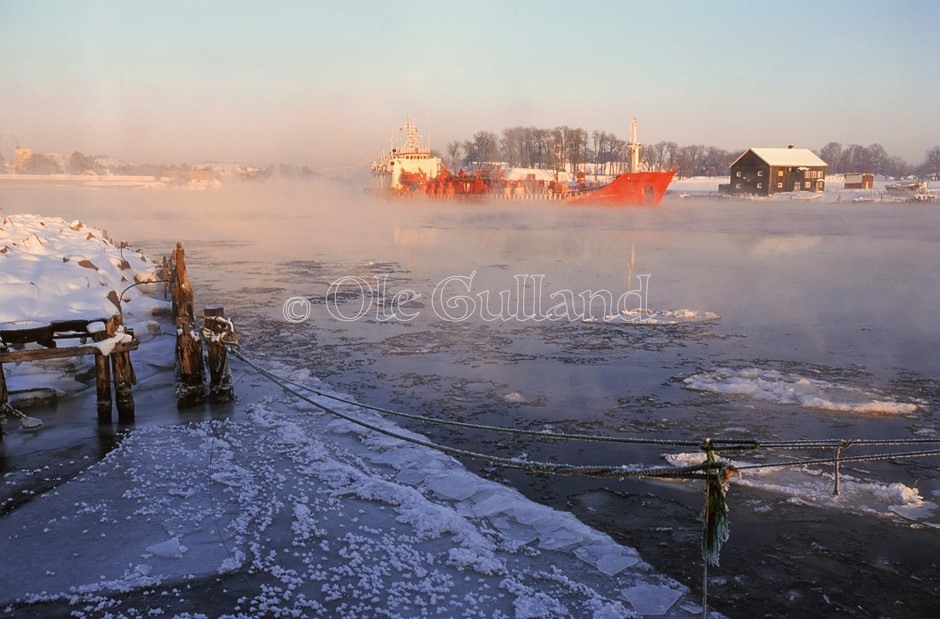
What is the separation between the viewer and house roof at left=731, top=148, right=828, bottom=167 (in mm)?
81375

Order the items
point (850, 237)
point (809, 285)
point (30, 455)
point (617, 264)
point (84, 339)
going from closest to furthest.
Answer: point (30, 455) < point (84, 339) < point (809, 285) < point (617, 264) < point (850, 237)

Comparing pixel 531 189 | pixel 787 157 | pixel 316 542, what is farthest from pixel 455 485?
pixel 787 157

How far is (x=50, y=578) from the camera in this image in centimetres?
450

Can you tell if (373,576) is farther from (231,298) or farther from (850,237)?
(850,237)

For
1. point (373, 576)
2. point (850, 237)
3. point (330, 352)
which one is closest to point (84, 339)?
point (330, 352)

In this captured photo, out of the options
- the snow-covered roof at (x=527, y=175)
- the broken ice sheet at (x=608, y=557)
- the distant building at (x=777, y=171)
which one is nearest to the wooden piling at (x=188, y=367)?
the broken ice sheet at (x=608, y=557)

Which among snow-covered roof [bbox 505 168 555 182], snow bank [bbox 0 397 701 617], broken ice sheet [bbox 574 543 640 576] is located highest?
snow-covered roof [bbox 505 168 555 182]

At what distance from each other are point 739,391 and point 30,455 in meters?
7.87

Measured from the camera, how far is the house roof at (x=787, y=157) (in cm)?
8138

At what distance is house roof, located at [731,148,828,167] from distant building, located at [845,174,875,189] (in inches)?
469

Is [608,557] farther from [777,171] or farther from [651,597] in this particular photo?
[777,171]

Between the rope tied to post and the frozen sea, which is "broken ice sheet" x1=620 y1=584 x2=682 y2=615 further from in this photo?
the rope tied to post

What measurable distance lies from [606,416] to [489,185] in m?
72.9

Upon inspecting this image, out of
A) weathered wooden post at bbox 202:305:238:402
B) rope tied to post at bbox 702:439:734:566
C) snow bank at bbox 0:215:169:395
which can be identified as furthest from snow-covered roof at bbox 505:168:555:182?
rope tied to post at bbox 702:439:734:566
